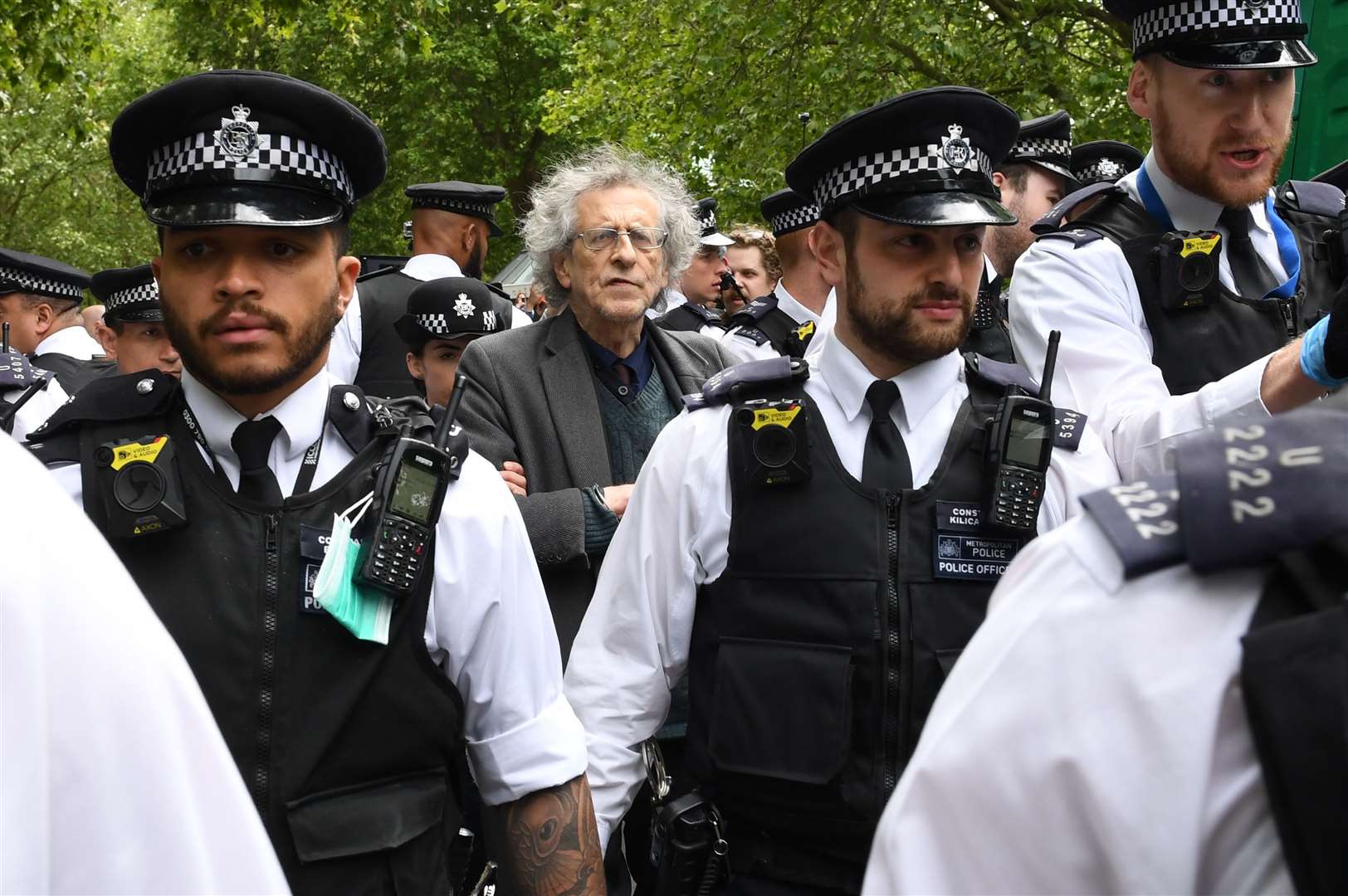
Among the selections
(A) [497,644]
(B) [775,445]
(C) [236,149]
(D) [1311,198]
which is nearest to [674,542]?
(B) [775,445]

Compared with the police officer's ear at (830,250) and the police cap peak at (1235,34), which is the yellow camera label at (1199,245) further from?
the police officer's ear at (830,250)

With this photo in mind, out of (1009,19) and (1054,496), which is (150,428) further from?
(1009,19)

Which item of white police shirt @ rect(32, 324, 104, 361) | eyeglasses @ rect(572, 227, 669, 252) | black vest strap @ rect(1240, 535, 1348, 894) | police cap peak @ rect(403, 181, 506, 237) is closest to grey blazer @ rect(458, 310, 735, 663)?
eyeglasses @ rect(572, 227, 669, 252)

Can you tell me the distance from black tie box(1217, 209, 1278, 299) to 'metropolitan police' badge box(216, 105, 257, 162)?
2327 millimetres

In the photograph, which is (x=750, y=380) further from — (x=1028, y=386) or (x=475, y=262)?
(x=475, y=262)

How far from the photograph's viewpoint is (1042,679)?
1.17 m

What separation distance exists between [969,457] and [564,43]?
2758cm

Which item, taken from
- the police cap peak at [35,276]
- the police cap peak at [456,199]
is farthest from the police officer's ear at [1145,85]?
the police cap peak at [35,276]

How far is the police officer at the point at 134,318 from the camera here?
19.9ft

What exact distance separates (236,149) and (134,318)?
347cm

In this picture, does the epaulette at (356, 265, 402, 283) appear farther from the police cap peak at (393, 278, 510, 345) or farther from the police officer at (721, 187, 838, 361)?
the police officer at (721, 187, 838, 361)

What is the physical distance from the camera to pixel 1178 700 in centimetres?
111

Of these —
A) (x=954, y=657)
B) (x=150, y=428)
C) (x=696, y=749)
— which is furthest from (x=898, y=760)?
(x=150, y=428)

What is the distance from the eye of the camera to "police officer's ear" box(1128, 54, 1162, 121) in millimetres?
3748
